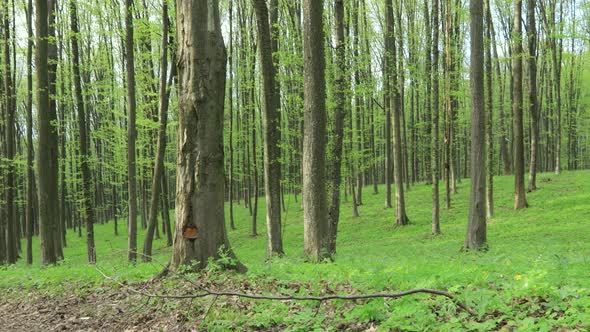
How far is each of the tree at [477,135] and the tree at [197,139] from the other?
730 cm

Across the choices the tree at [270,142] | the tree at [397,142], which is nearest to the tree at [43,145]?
the tree at [270,142]

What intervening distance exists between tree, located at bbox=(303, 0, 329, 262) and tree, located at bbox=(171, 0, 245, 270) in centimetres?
240

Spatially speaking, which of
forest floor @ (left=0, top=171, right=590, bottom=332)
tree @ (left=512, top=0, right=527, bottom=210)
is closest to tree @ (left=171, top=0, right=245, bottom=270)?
forest floor @ (left=0, top=171, right=590, bottom=332)

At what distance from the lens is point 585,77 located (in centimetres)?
3791

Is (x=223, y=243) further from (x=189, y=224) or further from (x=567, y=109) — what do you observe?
(x=567, y=109)

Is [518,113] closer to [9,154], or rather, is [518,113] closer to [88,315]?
[88,315]

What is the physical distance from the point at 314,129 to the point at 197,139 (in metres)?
2.87

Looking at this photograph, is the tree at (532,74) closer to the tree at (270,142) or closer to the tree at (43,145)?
the tree at (270,142)

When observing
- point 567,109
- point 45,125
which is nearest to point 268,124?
point 45,125

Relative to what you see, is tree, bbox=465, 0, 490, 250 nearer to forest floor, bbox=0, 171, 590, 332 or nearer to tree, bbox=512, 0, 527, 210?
forest floor, bbox=0, 171, 590, 332

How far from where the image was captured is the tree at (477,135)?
998cm

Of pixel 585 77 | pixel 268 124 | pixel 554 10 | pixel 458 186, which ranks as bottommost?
pixel 458 186

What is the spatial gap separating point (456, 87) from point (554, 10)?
1488 cm

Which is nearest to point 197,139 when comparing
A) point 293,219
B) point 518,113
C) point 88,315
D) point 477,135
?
point 88,315
